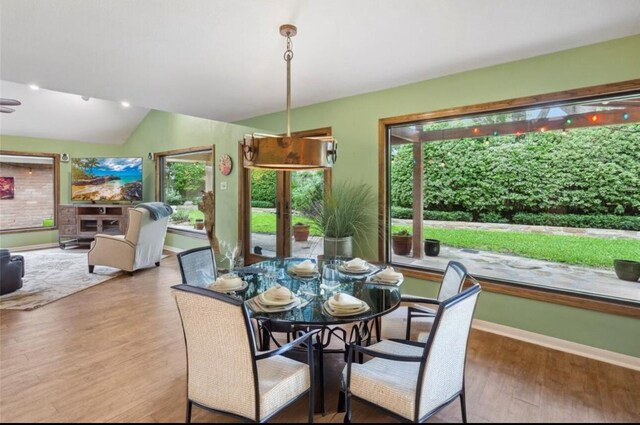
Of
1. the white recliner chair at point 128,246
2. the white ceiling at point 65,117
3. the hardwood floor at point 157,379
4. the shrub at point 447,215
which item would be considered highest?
the white ceiling at point 65,117

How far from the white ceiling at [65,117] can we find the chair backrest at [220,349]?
21.6ft

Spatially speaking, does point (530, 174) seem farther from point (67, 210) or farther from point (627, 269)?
point (67, 210)

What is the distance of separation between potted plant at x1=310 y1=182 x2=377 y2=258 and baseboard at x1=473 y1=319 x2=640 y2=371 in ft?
5.02

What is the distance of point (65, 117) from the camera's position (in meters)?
6.79

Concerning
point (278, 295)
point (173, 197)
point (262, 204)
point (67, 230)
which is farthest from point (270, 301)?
point (67, 230)

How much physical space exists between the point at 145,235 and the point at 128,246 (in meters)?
0.29

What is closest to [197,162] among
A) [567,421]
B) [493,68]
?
[493,68]

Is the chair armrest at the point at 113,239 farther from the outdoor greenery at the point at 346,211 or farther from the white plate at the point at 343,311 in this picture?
the white plate at the point at 343,311

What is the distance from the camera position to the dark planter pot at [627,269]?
271 cm

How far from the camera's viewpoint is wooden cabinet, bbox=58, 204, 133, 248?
702cm

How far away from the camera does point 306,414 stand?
1954 mm

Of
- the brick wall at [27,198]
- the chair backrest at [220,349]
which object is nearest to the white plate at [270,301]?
the chair backrest at [220,349]

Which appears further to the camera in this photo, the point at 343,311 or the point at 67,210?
the point at 67,210

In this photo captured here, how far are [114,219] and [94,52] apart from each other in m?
5.19
